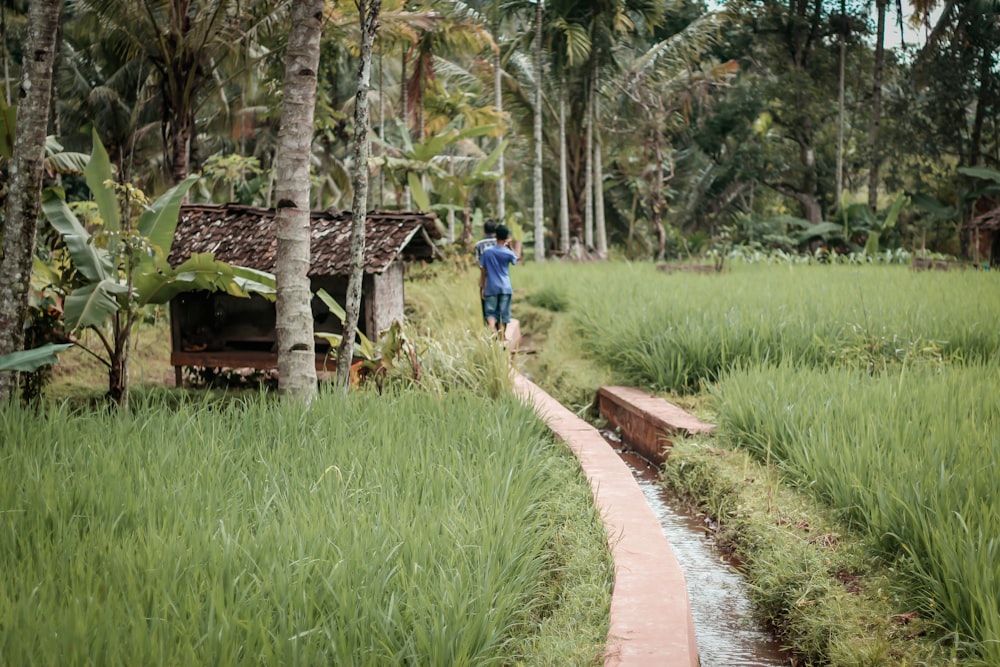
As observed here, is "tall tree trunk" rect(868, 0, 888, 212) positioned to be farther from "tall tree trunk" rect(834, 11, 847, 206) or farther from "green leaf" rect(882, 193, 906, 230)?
"green leaf" rect(882, 193, 906, 230)

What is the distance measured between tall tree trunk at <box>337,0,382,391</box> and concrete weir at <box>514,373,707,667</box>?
170 centimetres

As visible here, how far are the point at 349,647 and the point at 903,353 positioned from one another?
20.0ft

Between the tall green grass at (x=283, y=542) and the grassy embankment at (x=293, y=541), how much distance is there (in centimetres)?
1

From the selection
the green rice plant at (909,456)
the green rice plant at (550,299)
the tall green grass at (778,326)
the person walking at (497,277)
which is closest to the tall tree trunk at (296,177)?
the green rice plant at (909,456)

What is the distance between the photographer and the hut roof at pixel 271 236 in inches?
319

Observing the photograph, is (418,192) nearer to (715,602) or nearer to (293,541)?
(715,602)

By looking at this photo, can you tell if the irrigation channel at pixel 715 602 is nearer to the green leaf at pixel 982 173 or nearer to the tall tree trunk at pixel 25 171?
the tall tree trunk at pixel 25 171

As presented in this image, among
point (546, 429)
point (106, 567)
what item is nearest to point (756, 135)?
point (546, 429)

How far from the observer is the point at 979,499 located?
3607 mm

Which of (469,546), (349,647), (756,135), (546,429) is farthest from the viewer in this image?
(756,135)

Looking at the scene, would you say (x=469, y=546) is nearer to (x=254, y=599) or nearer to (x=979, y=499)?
(x=254, y=599)

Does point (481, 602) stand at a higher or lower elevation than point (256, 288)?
lower

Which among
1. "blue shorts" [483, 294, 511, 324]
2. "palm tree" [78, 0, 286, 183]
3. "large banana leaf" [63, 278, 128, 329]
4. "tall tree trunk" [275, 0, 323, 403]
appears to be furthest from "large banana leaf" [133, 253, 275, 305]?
"palm tree" [78, 0, 286, 183]

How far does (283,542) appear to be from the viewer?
2.98 metres
